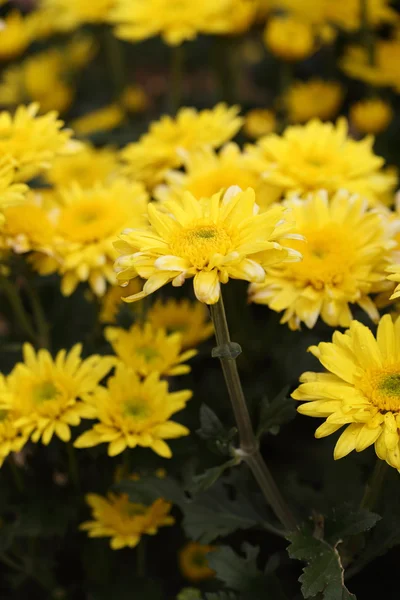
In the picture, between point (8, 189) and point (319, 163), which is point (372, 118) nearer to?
point (319, 163)

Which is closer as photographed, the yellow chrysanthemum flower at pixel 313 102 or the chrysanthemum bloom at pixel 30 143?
the chrysanthemum bloom at pixel 30 143

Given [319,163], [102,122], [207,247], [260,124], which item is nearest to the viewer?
[207,247]

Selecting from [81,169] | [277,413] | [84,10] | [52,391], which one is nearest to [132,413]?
[52,391]

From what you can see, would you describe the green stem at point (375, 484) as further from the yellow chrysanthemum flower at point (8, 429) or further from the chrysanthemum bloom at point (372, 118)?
the chrysanthemum bloom at point (372, 118)

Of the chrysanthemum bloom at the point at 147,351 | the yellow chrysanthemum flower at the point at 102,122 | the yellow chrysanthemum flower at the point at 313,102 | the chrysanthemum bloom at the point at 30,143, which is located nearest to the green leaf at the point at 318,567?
the chrysanthemum bloom at the point at 147,351

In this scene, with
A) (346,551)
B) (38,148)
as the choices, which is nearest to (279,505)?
(346,551)

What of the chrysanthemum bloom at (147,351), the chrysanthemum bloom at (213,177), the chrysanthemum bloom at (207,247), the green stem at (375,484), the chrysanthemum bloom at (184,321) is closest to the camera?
the chrysanthemum bloom at (207,247)

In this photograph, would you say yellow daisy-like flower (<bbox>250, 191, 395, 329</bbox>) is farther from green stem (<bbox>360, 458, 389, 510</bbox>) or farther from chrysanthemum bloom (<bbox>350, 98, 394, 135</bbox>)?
chrysanthemum bloom (<bbox>350, 98, 394, 135</bbox>)
